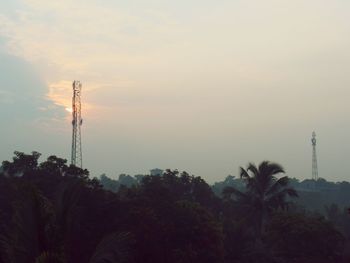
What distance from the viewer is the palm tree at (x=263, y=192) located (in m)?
34.9

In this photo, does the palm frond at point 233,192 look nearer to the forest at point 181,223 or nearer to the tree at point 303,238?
the forest at point 181,223

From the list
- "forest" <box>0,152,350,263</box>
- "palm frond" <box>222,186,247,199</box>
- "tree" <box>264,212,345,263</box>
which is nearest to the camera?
"forest" <box>0,152,350,263</box>

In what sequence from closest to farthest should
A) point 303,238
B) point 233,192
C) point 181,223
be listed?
1. point 181,223
2. point 303,238
3. point 233,192

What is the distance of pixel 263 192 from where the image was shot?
3503 centimetres

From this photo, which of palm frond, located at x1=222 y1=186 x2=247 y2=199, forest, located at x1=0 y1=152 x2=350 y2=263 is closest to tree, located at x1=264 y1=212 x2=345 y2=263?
forest, located at x1=0 y1=152 x2=350 y2=263

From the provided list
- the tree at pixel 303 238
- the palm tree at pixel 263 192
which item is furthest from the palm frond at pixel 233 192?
the tree at pixel 303 238

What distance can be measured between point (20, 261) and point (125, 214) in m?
16.2

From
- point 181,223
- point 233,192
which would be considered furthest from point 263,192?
point 181,223

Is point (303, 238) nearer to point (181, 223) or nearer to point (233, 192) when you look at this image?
point (233, 192)

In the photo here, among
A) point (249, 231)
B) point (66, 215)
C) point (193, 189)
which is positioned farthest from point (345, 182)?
point (66, 215)

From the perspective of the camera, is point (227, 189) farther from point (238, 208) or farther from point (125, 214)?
point (125, 214)

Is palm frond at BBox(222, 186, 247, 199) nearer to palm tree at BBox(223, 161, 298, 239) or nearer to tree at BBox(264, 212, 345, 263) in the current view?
palm tree at BBox(223, 161, 298, 239)

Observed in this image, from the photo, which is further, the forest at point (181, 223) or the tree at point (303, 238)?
the tree at point (303, 238)

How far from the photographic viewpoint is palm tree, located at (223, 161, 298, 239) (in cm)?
3494
